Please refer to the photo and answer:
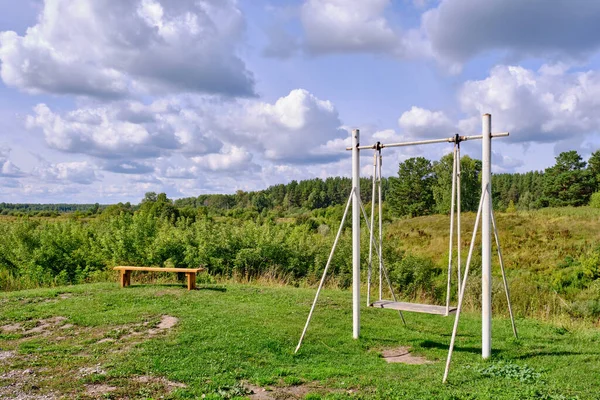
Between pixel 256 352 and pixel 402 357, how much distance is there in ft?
7.61

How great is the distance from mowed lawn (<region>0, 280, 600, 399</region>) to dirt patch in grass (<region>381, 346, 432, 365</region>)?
0.13m

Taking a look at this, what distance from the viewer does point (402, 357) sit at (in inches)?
298

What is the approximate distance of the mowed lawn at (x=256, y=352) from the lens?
5.86 meters

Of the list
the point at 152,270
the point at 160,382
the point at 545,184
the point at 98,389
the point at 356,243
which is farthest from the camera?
the point at 545,184

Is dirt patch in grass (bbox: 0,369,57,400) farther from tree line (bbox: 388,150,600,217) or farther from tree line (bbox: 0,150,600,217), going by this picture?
tree line (bbox: 388,150,600,217)

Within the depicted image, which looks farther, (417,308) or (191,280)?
(191,280)

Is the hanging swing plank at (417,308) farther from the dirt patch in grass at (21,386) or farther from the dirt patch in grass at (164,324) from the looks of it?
the dirt patch in grass at (21,386)

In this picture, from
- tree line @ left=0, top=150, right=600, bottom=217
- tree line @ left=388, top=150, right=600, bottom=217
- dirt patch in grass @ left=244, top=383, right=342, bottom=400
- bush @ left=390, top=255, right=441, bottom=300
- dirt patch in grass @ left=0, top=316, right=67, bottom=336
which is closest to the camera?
dirt patch in grass @ left=244, top=383, right=342, bottom=400

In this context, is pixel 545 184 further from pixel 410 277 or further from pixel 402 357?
pixel 402 357

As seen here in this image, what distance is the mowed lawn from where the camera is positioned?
586cm

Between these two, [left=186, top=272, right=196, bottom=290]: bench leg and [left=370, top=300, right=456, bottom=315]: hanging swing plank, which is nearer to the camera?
[left=370, top=300, right=456, bottom=315]: hanging swing plank

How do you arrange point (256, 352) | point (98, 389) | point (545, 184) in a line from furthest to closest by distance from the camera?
point (545, 184)
point (256, 352)
point (98, 389)

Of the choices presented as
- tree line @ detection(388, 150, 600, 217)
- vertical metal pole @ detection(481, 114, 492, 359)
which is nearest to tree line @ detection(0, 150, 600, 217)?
tree line @ detection(388, 150, 600, 217)

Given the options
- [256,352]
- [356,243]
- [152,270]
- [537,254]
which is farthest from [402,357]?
[537,254]
